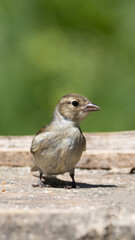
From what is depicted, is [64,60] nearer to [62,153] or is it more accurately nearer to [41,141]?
[41,141]

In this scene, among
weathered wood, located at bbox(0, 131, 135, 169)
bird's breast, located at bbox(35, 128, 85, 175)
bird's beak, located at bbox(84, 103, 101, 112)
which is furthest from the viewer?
weathered wood, located at bbox(0, 131, 135, 169)

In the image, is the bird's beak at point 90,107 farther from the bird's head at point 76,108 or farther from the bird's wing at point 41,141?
the bird's wing at point 41,141

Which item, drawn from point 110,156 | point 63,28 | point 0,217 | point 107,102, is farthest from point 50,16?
point 0,217

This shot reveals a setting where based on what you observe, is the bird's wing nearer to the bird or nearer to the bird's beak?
the bird

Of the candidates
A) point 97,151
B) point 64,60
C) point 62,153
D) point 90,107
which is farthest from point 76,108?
point 64,60

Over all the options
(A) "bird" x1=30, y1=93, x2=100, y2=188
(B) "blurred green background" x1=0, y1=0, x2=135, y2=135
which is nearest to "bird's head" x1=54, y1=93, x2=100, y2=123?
(A) "bird" x1=30, y1=93, x2=100, y2=188

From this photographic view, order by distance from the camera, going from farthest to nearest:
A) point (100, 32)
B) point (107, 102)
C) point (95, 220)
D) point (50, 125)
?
point (100, 32)
point (107, 102)
point (50, 125)
point (95, 220)

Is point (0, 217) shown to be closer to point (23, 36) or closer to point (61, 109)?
point (61, 109)
